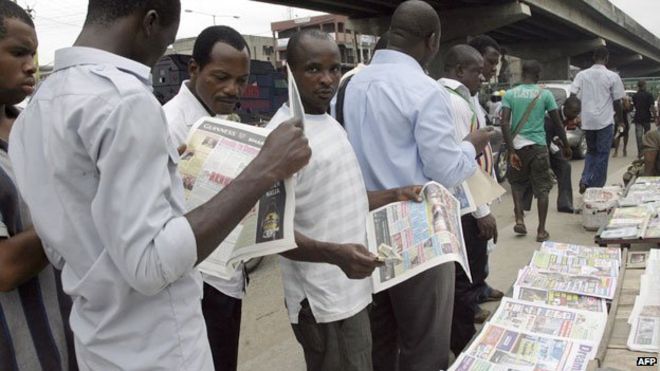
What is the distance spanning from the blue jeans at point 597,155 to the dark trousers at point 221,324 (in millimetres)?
5249

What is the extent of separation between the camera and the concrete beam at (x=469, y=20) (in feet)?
48.3

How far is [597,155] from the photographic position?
606 cm

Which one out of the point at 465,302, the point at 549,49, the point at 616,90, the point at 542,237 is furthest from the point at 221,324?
the point at 549,49

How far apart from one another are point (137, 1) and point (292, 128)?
15.3 inches

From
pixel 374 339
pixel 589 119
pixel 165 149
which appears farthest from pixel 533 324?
pixel 589 119

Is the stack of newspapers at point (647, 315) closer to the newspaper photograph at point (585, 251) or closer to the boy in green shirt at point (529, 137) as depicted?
the newspaper photograph at point (585, 251)

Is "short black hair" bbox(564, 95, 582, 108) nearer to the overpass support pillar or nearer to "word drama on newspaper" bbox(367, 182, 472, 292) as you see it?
"word drama on newspaper" bbox(367, 182, 472, 292)

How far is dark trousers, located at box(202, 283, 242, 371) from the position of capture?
1937 millimetres

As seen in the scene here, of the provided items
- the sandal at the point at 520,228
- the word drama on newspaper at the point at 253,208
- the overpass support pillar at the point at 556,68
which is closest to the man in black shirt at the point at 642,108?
the sandal at the point at 520,228

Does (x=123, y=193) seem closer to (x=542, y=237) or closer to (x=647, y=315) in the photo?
(x=647, y=315)

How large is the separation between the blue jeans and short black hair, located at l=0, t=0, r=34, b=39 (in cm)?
591

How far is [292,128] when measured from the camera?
1161 mm

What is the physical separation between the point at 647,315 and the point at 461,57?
1675 millimetres

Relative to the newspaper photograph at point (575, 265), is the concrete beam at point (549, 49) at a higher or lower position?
higher
